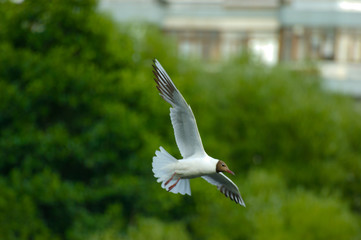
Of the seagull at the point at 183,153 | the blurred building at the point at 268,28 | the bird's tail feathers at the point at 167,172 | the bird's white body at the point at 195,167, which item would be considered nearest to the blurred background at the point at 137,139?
the blurred building at the point at 268,28

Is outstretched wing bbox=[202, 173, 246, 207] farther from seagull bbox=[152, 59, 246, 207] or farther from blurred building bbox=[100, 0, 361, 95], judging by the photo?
blurred building bbox=[100, 0, 361, 95]

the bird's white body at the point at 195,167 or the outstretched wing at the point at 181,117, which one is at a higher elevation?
the outstretched wing at the point at 181,117

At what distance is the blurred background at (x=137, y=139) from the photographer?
24.4 m

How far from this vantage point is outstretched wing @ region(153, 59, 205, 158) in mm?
6285

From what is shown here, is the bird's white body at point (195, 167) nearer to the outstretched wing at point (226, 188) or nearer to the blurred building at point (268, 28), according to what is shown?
the outstretched wing at point (226, 188)

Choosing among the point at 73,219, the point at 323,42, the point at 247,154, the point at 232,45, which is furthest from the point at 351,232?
the point at 232,45

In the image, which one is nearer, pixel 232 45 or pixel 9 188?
pixel 9 188

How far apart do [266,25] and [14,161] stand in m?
24.4

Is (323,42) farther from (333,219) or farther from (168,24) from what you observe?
(333,219)

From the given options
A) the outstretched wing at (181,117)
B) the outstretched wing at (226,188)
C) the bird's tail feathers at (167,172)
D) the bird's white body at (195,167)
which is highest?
the outstretched wing at (181,117)

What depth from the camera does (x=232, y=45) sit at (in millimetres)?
45531

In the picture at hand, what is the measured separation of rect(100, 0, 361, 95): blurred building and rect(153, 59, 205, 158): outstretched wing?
33.1 meters

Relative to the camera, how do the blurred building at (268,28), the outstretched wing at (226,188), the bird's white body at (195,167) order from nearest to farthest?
1. the bird's white body at (195,167)
2. the outstretched wing at (226,188)
3. the blurred building at (268,28)

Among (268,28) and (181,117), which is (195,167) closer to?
(181,117)
